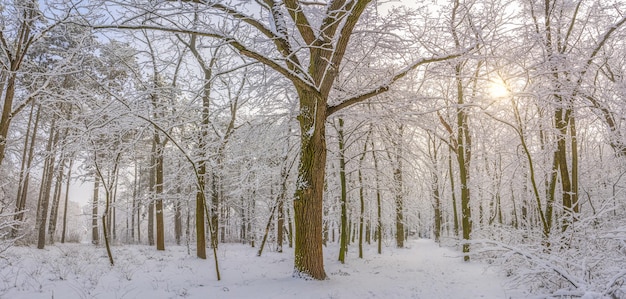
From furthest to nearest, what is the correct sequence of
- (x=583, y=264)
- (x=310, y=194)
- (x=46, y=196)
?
(x=46, y=196), (x=310, y=194), (x=583, y=264)

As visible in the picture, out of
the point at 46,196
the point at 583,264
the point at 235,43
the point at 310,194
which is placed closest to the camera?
the point at 583,264

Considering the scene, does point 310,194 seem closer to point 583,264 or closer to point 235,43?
point 235,43

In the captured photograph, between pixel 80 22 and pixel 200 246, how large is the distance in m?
8.82

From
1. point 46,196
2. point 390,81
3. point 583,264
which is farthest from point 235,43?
point 46,196

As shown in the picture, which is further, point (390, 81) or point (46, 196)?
point (46, 196)

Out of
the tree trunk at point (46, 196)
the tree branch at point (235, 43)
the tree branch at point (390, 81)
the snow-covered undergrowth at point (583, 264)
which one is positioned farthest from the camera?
the tree trunk at point (46, 196)

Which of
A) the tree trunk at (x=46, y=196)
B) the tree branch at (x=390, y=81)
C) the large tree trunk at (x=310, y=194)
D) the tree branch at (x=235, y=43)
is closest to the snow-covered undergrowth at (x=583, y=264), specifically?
the large tree trunk at (x=310, y=194)

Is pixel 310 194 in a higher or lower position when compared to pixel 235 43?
lower

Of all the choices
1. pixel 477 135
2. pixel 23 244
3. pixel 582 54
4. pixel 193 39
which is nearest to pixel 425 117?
pixel 582 54

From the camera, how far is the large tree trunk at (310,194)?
605 centimetres

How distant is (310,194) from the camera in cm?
615

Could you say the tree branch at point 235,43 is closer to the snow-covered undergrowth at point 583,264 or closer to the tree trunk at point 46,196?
the snow-covered undergrowth at point 583,264

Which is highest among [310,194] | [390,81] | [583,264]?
[390,81]

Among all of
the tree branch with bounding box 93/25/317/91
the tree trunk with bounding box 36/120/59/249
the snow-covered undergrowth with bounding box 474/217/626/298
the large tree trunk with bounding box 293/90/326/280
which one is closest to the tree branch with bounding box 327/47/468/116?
the large tree trunk with bounding box 293/90/326/280
